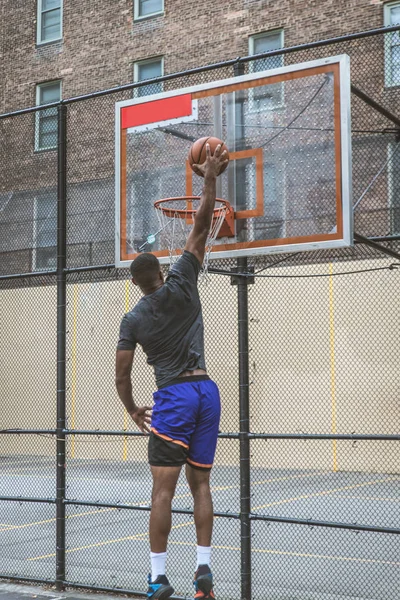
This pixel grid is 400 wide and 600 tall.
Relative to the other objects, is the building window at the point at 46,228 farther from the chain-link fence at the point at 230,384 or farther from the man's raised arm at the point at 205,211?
the man's raised arm at the point at 205,211

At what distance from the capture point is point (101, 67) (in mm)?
20328

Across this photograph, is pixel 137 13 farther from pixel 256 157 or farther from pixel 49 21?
pixel 256 157

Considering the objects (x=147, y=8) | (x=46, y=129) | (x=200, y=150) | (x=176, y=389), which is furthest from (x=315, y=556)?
(x=147, y=8)

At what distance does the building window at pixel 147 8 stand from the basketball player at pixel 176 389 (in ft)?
51.0

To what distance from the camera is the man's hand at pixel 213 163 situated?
5.39 m

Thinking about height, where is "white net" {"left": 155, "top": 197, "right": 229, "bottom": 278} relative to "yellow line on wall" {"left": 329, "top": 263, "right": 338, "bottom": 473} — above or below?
above

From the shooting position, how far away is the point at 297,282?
16.2 m

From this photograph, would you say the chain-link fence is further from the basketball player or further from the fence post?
the basketball player

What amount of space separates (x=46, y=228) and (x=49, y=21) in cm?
1502

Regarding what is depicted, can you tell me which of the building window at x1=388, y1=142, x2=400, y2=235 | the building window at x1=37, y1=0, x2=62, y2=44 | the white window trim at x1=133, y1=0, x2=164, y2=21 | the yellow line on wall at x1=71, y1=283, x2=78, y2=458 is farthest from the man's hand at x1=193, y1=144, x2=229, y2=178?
the building window at x1=37, y1=0, x2=62, y2=44

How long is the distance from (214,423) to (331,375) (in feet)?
36.5

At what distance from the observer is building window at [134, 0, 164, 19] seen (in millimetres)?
19891

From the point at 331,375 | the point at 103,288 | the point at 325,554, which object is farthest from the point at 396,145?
the point at 103,288

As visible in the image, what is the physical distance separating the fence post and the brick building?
1142 millimetres
